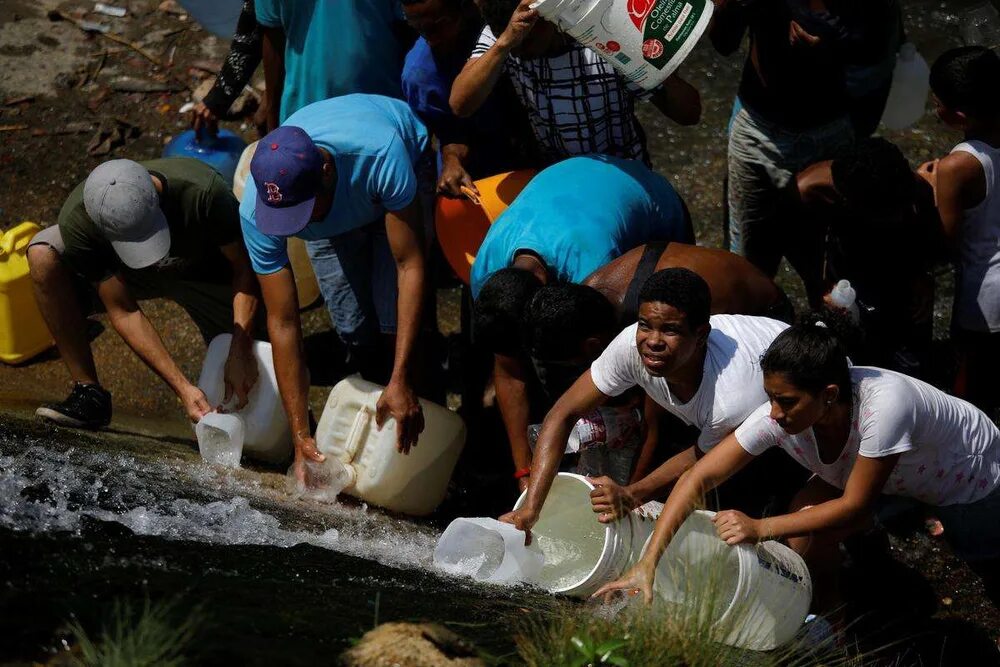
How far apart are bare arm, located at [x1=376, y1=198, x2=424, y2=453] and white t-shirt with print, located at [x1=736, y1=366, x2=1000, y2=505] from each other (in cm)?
152

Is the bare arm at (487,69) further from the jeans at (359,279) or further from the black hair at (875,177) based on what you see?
the black hair at (875,177)

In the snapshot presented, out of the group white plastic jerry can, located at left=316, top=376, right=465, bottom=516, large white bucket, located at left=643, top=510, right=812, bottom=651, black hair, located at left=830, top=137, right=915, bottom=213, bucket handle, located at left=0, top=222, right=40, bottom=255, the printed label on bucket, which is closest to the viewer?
large white bucket, located at left=643, top=510, right=812, bottom=651

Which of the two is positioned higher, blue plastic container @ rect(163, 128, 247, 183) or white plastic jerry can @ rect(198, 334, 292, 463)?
blue plastic container @ rect(163, 128, 247, 183)

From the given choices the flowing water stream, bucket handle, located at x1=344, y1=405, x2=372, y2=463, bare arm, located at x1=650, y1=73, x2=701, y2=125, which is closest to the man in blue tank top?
bare arm, located at x1=650, y1=73, x2=701, y2=125

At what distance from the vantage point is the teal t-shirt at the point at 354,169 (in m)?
4.48

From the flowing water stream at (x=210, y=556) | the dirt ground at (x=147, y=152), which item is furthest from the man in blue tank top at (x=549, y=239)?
the dirt ground at (x=147, y=152)

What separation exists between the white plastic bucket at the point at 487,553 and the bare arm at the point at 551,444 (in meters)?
0.06

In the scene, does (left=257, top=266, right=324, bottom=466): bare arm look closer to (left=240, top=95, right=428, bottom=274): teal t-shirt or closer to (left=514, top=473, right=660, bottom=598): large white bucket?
(left=240, top=95, right=428, bottom=274): teal t-shirt

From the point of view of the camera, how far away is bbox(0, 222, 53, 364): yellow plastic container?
5.65 m

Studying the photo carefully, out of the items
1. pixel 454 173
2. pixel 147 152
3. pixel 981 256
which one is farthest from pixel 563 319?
pixel 147 152

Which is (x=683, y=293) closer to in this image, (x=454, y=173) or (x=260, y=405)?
(x=454, y=173)

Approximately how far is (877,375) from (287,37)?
308 cm

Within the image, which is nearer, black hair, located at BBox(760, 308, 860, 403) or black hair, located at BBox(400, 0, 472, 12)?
black hair, located at BBox(760, 308, 860, 403)

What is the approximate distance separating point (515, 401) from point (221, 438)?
1.34m
